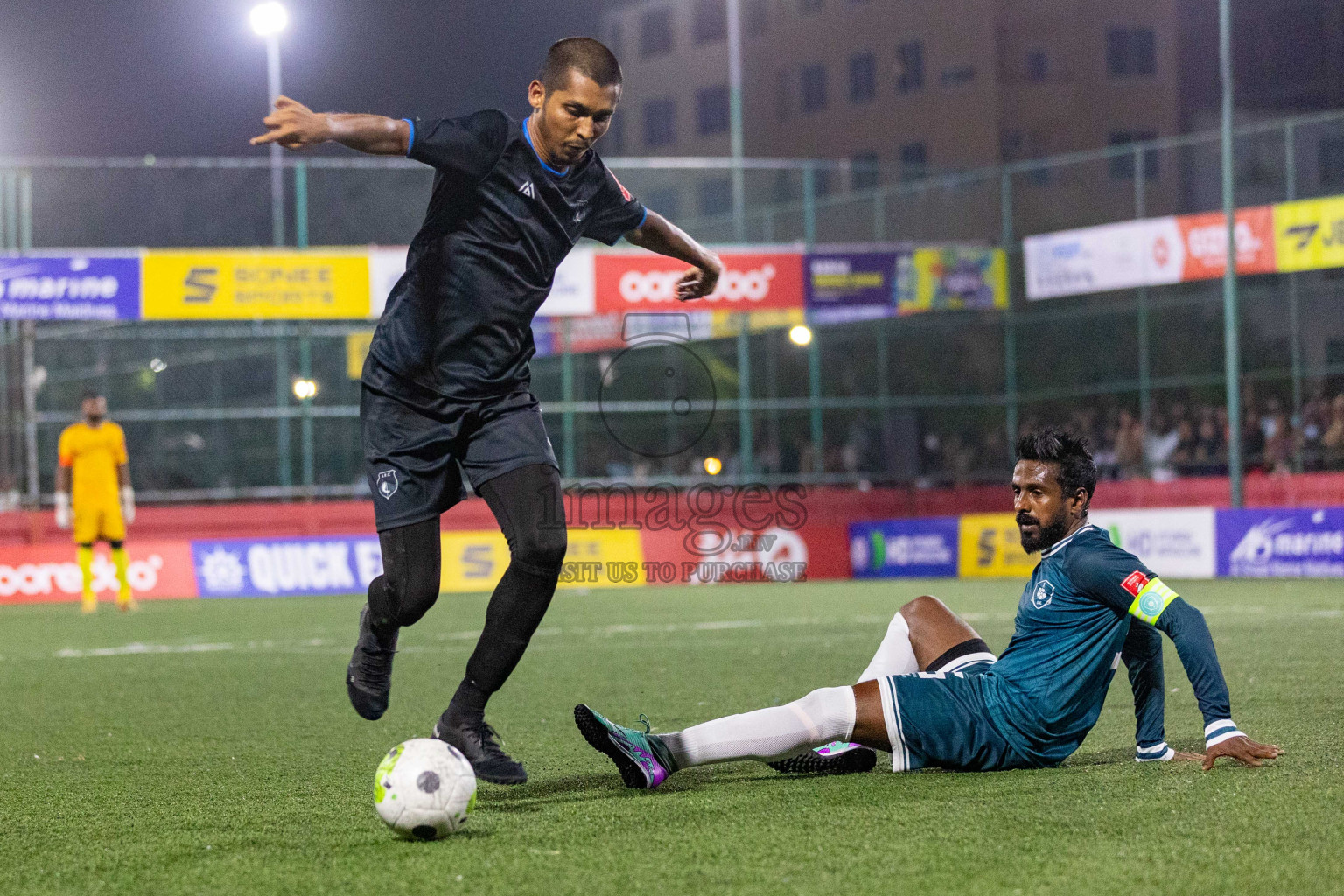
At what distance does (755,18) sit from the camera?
5369 centimetres

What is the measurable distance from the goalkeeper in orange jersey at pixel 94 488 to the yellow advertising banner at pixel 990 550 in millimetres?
10749

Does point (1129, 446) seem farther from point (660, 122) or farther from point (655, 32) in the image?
point (655, 32)

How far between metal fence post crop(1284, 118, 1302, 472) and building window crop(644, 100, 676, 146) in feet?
110

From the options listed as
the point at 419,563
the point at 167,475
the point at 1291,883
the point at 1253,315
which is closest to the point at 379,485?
the point at 419,563

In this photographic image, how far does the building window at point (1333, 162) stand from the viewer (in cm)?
2220

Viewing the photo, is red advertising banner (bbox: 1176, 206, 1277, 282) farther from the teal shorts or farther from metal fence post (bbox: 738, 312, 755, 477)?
the teal shorts

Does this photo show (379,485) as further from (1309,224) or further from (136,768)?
(1309,224)

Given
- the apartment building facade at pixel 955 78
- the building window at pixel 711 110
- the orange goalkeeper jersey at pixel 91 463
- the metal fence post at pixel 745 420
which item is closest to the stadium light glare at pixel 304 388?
the orange goalkeeper jersey at pixel 91 463

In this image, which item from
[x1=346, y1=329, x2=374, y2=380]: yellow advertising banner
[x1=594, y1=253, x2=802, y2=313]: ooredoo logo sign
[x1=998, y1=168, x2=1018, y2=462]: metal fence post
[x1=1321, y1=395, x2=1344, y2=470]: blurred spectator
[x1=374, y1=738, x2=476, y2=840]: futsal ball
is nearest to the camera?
[x1=374, y1=738, x2=476, y2=840]: futsal ball

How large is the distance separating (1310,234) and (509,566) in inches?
767

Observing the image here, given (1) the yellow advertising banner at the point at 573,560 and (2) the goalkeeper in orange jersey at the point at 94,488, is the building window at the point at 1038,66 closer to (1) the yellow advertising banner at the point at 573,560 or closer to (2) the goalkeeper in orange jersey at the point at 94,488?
(1) the yellow advertising banner at the point at 573,560

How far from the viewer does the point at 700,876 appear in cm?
364

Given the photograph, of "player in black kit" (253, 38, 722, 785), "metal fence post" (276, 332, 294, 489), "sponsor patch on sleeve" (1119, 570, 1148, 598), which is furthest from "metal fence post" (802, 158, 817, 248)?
"sponsor patch on sleeve" (1119, 570, 1148, 598)

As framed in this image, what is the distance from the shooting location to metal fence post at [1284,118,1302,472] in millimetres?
22297
